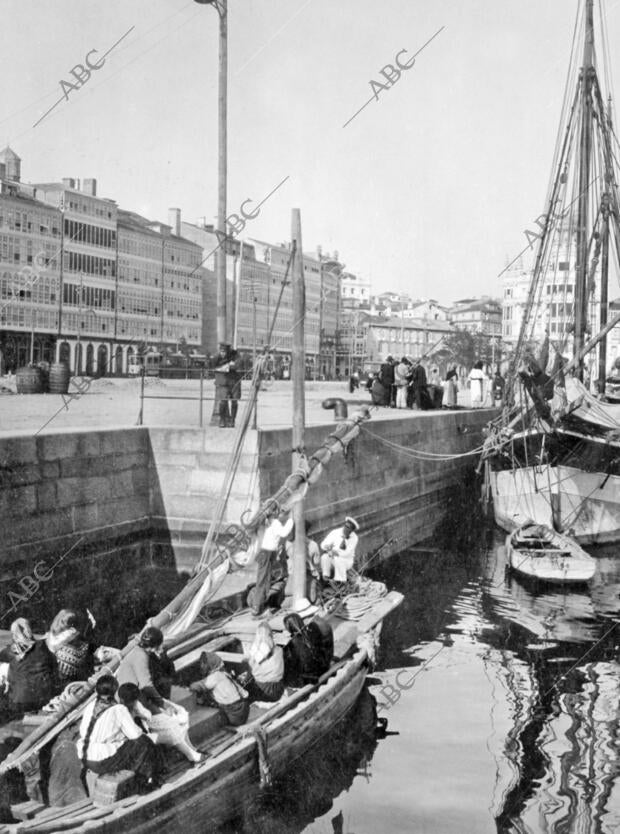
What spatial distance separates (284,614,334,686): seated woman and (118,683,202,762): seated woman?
8.16ft

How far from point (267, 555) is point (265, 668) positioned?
11.5 ft

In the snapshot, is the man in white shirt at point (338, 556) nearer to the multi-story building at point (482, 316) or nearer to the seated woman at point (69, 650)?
the seated woman at point (69, 650)

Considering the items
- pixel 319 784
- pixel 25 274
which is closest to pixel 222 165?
pixel 319 784

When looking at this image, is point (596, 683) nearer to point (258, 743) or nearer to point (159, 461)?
point (258, 743)

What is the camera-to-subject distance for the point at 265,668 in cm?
1008

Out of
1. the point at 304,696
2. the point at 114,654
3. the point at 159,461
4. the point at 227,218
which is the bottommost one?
the point at 304,696

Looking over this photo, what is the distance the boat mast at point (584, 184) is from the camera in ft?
88.3

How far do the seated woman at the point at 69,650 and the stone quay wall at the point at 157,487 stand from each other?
4020 millimetres

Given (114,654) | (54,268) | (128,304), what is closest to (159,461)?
(114,654)

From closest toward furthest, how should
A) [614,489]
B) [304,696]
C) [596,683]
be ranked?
[304,696]
[596,683]
[614,489]

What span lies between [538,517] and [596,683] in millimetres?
11839

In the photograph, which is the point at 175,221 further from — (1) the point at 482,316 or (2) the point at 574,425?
(1) the point at 482,316

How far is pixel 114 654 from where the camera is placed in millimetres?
9578

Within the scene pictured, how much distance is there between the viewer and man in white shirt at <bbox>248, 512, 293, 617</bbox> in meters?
13.3
